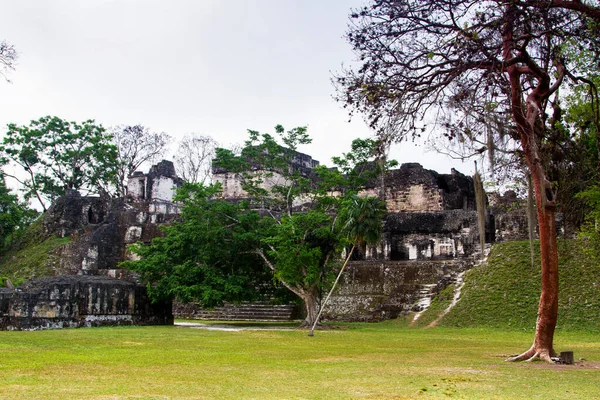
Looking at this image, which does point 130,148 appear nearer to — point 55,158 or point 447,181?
point 55,158

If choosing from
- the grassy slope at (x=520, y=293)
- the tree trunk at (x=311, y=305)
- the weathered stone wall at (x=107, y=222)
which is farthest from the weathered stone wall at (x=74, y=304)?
the weathered stone wall at (x=107, y=222)

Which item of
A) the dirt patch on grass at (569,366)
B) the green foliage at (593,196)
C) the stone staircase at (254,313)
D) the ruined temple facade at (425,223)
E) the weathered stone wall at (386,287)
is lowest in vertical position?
the dirt patch on grass at (569,366)

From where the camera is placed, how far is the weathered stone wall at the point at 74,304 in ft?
50.7

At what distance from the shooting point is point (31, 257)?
2948cm

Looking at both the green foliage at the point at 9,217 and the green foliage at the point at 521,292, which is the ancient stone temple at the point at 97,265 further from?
the green foliage at the point at 521,292

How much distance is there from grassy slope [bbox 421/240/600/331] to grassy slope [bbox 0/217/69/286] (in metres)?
17.5

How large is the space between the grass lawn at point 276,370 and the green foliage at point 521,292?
15.5ft

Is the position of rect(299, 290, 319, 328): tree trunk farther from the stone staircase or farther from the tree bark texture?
the tree bark texture

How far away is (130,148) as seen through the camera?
3891 cm

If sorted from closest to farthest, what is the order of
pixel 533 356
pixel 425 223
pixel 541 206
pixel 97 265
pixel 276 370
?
pixel 276 370 → pixel 533 356 → pixel 541 206 → pixel 425 223 → pixel 97 265

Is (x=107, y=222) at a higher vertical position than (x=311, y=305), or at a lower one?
higher

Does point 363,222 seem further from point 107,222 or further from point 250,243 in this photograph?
point 107,222

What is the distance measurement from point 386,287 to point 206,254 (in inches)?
292

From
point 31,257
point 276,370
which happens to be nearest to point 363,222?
point 276,370
